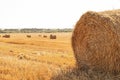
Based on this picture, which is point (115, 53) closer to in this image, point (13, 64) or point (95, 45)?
point (95, 45)

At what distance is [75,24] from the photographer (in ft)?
34.8

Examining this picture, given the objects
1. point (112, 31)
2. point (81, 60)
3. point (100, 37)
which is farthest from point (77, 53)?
point (112, 31)

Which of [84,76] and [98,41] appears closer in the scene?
[84,76]

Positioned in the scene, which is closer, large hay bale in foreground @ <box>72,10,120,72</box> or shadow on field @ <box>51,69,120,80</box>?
shadow on field @ <box>51,69,120,80</box>

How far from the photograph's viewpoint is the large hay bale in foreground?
351 inches

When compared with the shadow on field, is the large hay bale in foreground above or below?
above

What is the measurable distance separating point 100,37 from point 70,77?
184cm

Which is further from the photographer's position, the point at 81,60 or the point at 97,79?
the point at 81,60

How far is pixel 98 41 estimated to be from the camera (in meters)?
9.63

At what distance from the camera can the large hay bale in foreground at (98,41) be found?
892 centimetres

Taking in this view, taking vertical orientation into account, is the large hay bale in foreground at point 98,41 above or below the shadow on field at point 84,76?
above

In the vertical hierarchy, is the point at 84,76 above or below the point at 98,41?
below

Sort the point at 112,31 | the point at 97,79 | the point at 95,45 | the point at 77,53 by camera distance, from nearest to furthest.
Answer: the point at 97,79, the point at 112,31, the point at 95,45, the point at 77,53

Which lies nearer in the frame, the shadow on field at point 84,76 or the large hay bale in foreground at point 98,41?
the shadow on field at point 84,76
